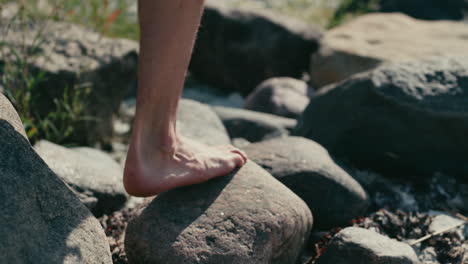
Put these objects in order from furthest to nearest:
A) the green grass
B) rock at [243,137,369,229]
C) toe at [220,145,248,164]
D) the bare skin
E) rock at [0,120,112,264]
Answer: the green grass < rock at [243,137,369,229] < toe at [220,145,248,164] < the bare skin < rock at [0,120,112,264]

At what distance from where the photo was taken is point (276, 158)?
10.3 feet

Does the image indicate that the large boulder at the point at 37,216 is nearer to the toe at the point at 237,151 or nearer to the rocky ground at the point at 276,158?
the rocky ground at the point at 276,158

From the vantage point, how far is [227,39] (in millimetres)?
5945

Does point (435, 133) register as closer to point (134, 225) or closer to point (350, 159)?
point (350, 159)

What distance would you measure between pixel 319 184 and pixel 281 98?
1.83 m

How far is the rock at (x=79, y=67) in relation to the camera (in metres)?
3.85

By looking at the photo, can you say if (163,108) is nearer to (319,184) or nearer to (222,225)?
(222,225)

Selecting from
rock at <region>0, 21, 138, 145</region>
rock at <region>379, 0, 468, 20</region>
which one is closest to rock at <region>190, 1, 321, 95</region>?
rock at <region>0, 21, 138, 145</region>

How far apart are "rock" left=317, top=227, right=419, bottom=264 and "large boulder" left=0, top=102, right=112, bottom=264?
1086 millimetres

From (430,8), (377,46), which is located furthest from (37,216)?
(430,8)

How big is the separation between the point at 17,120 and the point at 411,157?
8.17 feet

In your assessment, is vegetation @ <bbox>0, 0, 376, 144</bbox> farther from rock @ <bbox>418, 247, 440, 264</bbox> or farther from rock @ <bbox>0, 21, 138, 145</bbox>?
rock @ <bbox>418, 247, 440, 264</bbox>

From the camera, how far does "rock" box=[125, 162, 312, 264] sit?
7.62ft

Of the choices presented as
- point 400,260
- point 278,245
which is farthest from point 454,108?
point 278,245
